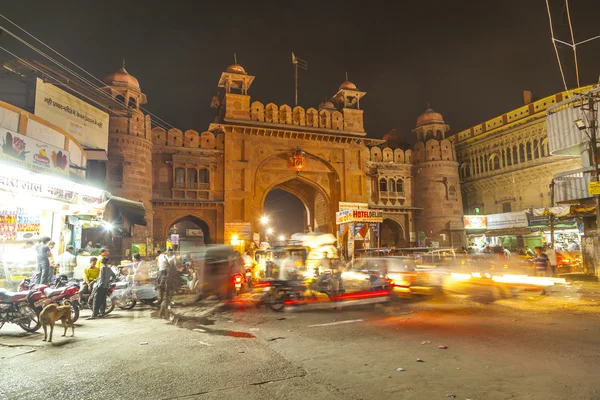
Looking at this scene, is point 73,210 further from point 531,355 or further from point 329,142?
point 329,142

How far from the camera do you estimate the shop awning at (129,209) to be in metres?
13.9

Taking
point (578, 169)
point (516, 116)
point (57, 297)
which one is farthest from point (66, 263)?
point (516, 116)

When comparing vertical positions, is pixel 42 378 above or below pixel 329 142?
below

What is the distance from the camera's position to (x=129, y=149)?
1000 inches

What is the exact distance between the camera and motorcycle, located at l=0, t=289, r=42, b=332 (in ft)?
23.4

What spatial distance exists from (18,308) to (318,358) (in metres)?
5.56

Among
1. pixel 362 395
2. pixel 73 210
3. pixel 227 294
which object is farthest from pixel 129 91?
pixel 362 395

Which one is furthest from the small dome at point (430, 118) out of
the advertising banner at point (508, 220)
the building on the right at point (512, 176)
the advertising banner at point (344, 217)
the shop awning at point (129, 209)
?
the shop awning at point (129, 209)

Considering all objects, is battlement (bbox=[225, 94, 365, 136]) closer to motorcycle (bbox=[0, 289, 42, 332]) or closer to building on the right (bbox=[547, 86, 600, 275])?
building on the right (bbox=[547, 86, 600, 275])

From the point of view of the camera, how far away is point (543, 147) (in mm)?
29703

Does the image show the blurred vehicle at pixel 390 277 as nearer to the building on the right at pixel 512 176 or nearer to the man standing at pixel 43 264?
the man standing at pixel 43 264

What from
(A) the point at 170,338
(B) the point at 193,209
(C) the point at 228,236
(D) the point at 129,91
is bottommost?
(A) the point at 170,338

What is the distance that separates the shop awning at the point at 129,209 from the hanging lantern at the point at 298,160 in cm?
1581

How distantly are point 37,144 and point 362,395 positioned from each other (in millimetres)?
12692
